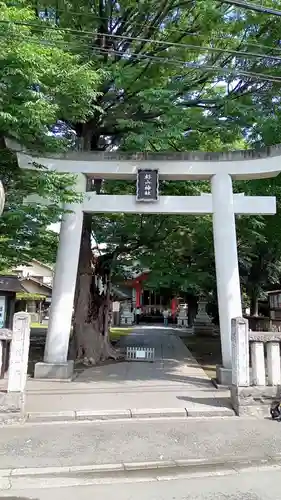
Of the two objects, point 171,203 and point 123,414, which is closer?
point 123,414

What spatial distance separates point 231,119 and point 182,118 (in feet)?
6.61

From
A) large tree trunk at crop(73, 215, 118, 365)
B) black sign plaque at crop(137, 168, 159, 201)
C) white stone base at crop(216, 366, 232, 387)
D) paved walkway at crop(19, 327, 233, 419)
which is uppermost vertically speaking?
black sign plaque at crop(137, 168, 159, 201)

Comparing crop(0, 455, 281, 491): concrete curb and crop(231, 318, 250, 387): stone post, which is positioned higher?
crop(231, 318, 250, 387): stone post

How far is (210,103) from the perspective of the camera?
13609mm

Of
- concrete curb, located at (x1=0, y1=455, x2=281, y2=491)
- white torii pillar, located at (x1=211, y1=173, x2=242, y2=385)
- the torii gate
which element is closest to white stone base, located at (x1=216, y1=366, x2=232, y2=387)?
white torii pillar, located at (x1=211, y1=173, x2=242, y2=385)

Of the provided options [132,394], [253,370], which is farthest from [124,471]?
[253,370]

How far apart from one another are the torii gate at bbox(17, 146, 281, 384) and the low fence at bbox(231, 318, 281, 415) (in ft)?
7.42

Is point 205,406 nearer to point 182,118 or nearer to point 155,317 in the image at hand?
point 182,118

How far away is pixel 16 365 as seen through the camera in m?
7.68

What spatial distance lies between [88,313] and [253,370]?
7212 millimetres

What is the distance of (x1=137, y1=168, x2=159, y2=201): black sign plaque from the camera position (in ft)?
38.1

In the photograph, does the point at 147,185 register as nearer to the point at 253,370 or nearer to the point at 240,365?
the point at 240,365

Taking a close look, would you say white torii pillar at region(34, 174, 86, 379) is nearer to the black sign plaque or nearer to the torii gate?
the torii gate

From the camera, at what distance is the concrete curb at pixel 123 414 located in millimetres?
7680
